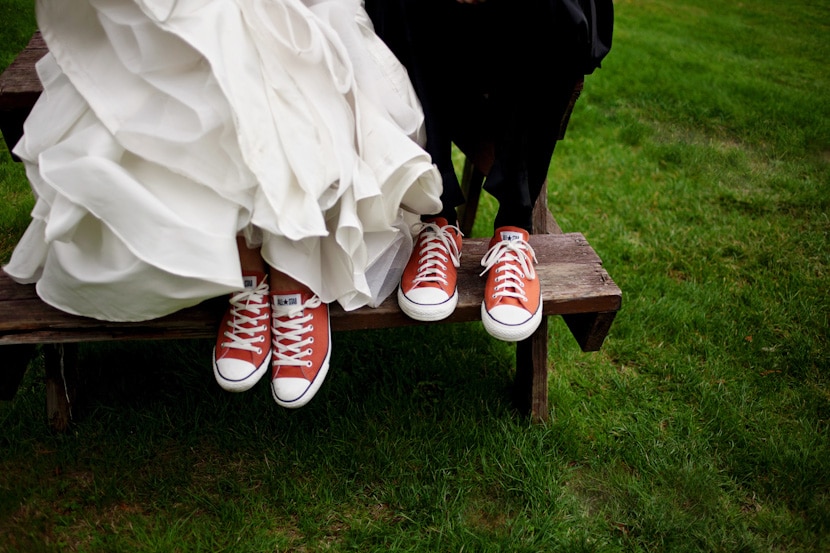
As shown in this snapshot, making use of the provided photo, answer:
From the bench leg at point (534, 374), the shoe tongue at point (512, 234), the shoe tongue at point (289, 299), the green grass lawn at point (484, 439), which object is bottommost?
the green grass lawn at point (484, 439)

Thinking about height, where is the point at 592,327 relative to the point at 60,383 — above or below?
above

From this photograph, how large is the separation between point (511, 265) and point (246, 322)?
75 cm

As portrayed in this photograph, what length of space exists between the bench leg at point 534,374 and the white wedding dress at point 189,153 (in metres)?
0.73

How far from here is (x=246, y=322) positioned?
1547 millimetres

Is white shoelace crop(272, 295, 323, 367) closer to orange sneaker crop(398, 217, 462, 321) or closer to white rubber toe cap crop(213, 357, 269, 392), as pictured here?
white rubber toe cap crop(213, 357, 269, 392)

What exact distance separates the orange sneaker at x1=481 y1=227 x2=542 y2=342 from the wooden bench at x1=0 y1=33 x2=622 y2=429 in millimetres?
52

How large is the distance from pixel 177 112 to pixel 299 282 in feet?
1.62

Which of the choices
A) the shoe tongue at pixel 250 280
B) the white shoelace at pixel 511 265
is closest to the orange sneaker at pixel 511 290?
the white shoelace at pixel 511 265

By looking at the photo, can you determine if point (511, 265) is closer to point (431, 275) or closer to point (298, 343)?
point (431, 275)

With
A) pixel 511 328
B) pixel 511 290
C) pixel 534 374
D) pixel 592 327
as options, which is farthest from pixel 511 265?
pixel 534 374

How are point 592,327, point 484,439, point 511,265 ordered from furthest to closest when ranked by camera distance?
point 484,439 < point 592,327 < point 511,265

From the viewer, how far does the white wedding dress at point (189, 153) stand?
1.26m

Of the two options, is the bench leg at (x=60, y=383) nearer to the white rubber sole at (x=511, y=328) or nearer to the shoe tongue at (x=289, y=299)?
the shoe tongue at (x=289, y=299)

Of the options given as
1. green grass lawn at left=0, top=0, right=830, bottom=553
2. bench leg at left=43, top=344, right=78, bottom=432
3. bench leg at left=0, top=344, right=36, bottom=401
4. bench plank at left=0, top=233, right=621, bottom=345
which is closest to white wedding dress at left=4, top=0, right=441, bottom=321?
bench plank at left=0, top=233, right=621, bottom=345
